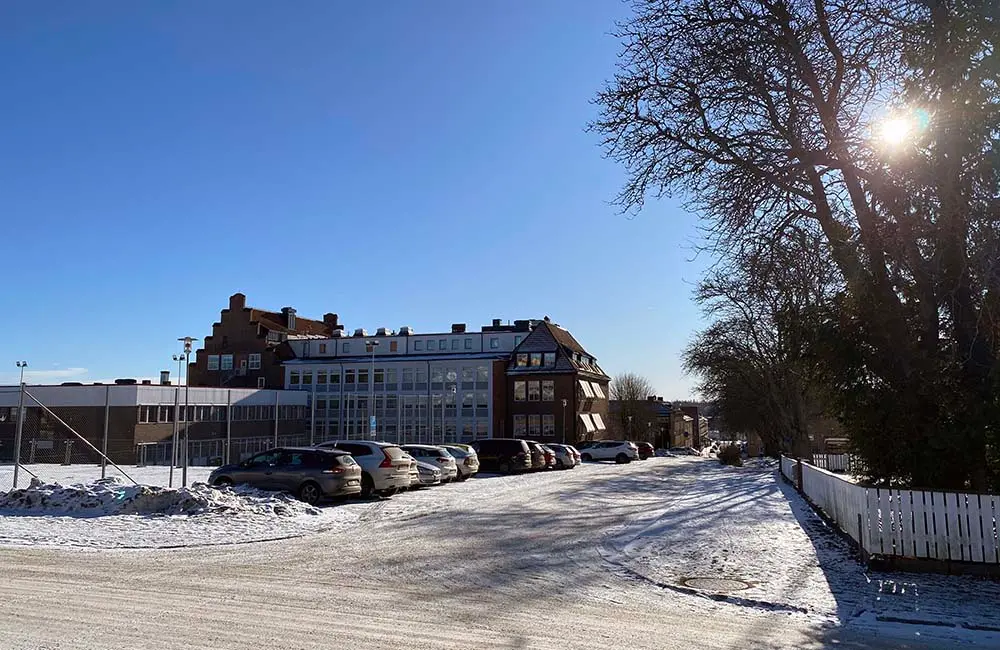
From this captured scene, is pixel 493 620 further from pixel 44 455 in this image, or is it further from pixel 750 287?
pixel 44 455

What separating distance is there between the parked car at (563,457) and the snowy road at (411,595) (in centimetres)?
2762

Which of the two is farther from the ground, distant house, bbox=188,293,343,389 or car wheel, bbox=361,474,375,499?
distant house, bbox=188,293,343,389

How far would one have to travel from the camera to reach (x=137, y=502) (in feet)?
52.1

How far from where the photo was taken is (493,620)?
7.75 metres

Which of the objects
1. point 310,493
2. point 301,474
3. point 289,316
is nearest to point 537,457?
point 310,493

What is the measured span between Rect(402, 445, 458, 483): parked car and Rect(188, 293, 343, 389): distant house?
150 feet

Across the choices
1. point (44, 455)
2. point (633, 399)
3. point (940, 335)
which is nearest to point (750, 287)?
point (940, 335)

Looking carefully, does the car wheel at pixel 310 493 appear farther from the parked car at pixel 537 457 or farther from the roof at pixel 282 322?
the roof at pixel 282 322

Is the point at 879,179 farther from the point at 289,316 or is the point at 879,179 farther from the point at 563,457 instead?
the point at 289,316

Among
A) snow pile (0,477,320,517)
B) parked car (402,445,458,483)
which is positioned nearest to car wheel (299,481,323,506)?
snow pile (0,477,320,517)

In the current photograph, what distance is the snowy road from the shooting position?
23.0ft

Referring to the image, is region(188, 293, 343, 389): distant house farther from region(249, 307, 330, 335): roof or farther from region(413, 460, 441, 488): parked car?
region(413, 460, 441, 488): parked car

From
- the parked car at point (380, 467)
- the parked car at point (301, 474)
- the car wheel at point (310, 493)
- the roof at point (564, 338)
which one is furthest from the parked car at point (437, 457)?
the roof at point (564, 338)

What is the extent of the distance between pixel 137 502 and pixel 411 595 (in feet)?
32.4
